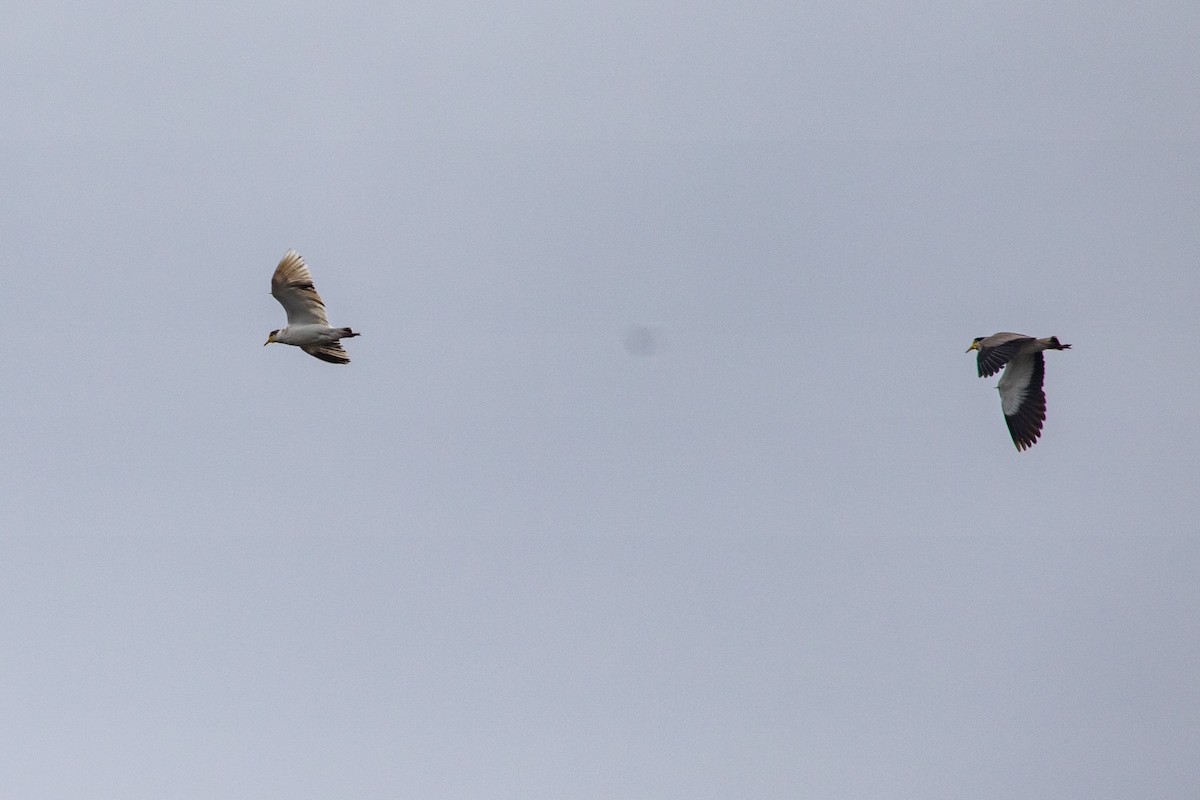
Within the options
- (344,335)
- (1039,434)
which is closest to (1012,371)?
(1039,434)

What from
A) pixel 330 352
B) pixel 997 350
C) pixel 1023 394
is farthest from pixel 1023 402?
pixel 330 352

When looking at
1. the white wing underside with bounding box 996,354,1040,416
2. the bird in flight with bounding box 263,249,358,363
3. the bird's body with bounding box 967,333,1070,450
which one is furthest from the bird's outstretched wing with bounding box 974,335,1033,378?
the bird in flight with bounding box 263,249,358,363

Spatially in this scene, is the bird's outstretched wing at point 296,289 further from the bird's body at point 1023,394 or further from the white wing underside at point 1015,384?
the white wing underside at point 1015,384

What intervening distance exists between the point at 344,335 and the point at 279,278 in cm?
303

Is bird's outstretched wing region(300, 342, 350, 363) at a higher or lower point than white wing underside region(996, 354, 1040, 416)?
lower

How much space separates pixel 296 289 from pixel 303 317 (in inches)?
59.1

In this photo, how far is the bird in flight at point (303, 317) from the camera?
173ft

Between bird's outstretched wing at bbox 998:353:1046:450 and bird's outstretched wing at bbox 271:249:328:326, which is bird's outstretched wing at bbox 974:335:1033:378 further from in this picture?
bird's outstretched wing at bbox 271:249:328:326

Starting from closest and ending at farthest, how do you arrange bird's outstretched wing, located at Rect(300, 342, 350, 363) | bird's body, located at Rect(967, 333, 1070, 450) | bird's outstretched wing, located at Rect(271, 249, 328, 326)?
1. bird's outstretched wing, located at Rect(271, 249, 328, 326)
2. bird's outstretched wing, located at Rect(300, 342, 350, 363)
3. bird's body, located at Rect(967, 333, 1070, 450)

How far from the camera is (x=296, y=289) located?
5291 cm

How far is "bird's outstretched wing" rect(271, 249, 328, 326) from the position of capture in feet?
173

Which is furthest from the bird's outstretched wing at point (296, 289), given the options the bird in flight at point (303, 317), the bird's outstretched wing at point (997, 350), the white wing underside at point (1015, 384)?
the white wing underside at point (1015, 384)

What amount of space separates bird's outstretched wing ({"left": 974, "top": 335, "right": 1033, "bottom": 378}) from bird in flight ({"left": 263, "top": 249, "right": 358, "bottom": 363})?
2234 centimetres

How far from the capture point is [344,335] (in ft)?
176
